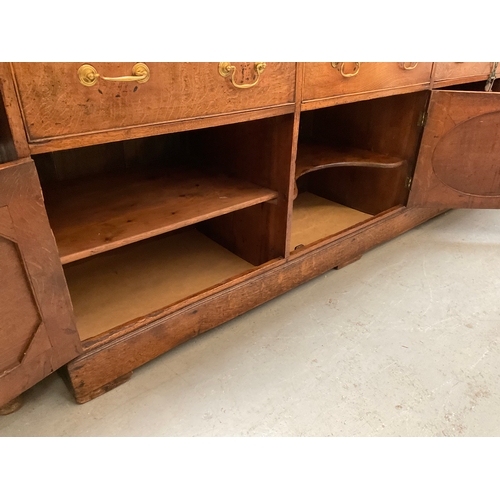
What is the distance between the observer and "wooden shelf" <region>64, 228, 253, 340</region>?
108 centimetres

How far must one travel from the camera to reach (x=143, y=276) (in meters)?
1.26

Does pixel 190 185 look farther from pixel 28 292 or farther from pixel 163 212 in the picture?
pixel 28 292

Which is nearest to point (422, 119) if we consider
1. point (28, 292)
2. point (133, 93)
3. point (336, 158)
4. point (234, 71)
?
point (336, 158)

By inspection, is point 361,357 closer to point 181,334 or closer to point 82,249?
point 181,334

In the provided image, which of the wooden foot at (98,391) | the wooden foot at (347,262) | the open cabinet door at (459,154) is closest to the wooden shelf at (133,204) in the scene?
the wooden foot at (98,391)

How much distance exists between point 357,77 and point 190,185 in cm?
58

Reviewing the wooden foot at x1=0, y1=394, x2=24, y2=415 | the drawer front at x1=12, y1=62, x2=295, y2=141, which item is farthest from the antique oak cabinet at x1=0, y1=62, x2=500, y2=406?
the wooden foot at x1=0, y1=394, x2=24, y2=415

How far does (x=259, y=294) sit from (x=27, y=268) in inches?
26.4

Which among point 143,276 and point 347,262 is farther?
point 347,262

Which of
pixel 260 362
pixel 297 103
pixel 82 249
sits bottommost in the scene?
pixel 260 362

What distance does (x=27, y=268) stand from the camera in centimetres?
72

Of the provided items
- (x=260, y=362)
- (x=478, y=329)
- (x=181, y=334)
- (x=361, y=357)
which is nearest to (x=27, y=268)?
(x=181, y=334)

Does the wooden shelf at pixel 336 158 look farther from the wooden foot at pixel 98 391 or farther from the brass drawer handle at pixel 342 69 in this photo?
the wooden foot at pixel 98 391

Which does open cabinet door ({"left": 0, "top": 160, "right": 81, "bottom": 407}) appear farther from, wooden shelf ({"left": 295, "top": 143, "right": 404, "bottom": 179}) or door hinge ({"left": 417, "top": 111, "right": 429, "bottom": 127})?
door hinge ({"left": 417, "top": 111, "right": 429, "bottom": 127})
